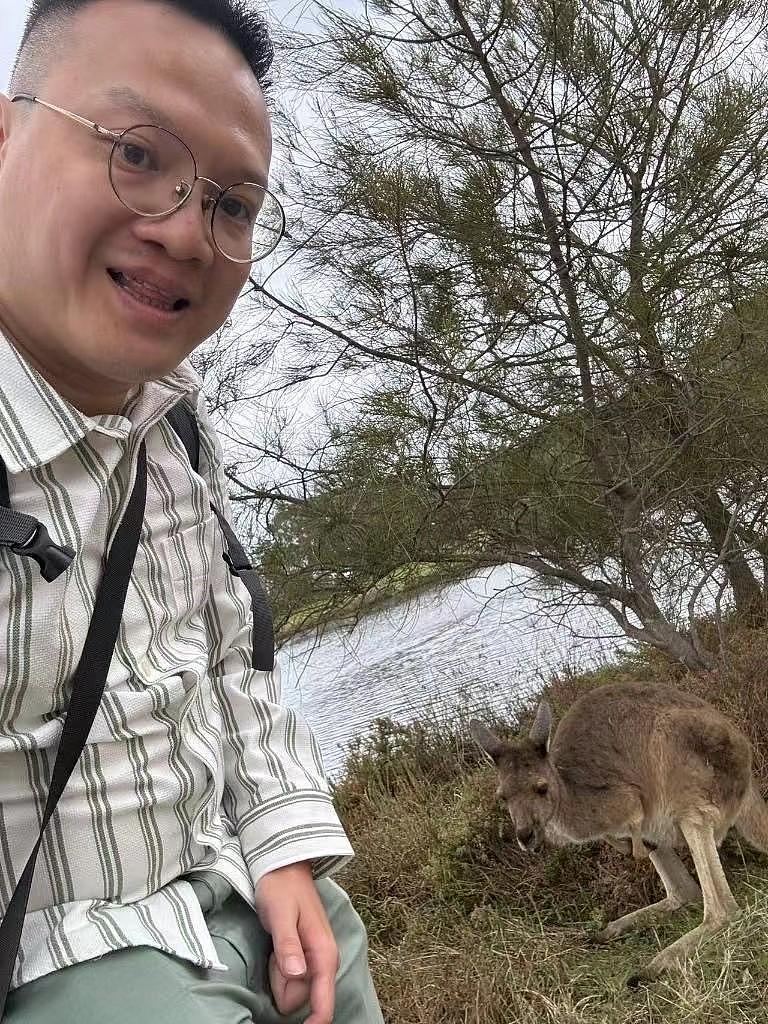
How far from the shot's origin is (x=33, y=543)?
96 centimetres

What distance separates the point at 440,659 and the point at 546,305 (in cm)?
481

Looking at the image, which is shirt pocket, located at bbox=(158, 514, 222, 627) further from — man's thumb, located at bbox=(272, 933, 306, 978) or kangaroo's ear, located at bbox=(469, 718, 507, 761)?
kangaroo's ear, located at bbox=(469, 718, 507, 761)

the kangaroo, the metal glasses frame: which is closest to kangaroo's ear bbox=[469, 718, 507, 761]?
the kangaroo

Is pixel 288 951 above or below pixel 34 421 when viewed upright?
below

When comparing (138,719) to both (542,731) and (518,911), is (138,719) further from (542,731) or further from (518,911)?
(518,911)

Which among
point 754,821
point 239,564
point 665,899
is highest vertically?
point 239,564

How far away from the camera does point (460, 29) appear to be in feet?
14.0

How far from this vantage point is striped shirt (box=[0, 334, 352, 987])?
1.01m

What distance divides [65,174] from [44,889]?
804 mm

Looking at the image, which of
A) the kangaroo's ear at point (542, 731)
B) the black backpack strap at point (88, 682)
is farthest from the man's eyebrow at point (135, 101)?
the kangaroo's ear at point (542, 731)

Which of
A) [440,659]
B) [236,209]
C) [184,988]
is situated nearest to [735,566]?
[440,659]

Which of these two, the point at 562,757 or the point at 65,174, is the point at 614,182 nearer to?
the point at 562,757

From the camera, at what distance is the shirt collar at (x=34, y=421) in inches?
41.3

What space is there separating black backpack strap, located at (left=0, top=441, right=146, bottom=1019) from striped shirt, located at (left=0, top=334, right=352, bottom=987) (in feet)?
0.06
